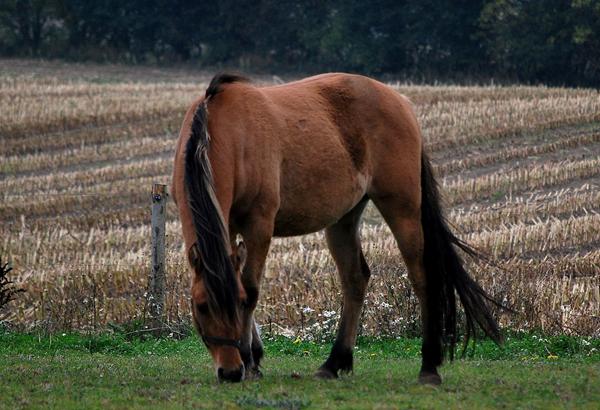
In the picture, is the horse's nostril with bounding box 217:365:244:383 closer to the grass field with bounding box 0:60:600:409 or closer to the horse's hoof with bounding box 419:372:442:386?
the grass field with bounding box 0:60:600:409

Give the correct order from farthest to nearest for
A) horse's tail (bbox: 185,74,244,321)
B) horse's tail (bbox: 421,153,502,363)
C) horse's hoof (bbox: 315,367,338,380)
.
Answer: horse's tail (bbox: 421,153,502,363) → horse's hoof (bbox: 315,367,338,380) → horse's tail (bbox: 185,74,244,321)

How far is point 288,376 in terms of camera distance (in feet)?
29.0

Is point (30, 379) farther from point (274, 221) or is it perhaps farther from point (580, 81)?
point (580, 81)

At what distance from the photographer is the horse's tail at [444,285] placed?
29.9ft

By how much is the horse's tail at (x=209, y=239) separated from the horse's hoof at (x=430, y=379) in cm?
183

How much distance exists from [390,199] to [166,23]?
179ft

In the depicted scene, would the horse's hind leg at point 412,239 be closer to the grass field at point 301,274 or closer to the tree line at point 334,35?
the grass field at point 301,274

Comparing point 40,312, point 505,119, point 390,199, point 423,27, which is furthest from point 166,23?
point 390,199

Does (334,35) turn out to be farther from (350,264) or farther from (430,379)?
(430,379)

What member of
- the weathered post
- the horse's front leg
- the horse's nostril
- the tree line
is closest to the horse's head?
the horse's nostril

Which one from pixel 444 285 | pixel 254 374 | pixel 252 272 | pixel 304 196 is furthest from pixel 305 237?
pixel 252 272

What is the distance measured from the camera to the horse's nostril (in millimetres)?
7449

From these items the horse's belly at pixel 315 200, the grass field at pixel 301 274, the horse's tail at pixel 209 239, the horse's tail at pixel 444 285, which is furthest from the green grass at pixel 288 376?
the horse's belly at pixel 315 200

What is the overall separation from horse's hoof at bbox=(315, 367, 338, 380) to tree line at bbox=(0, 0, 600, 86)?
40303 mm
